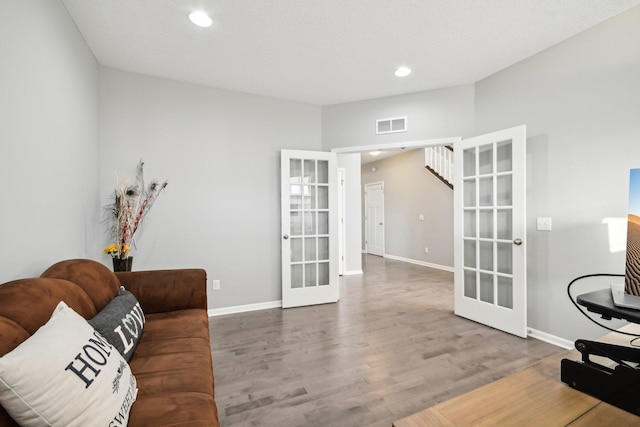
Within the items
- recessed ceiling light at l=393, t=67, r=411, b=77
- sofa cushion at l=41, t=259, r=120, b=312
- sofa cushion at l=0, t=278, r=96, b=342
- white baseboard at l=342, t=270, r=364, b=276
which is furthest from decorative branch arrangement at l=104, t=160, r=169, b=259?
white baseboard at l=342, t=270, r=364, b=276

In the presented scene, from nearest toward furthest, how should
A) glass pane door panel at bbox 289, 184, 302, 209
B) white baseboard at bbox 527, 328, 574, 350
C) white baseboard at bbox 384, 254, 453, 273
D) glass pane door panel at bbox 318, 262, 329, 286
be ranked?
white baseboard at bbox 527, 328, 574, 350 < glass pane door panel at bbox 289, 184, 302, 209 < glass pane door panel at bbox 318, 262, 329, 286 < white baseboard at bbox 384, 254, 453, 273

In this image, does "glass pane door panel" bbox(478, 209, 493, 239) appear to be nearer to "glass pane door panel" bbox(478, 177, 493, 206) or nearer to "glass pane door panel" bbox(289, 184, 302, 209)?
"glass pane door panel" bbox(478, 177, 493, 206)

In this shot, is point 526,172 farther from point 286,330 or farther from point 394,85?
point 286,330

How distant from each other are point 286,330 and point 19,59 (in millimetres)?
2837

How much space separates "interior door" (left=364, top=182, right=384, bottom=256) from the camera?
8328mm

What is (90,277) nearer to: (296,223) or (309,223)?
(296,223)

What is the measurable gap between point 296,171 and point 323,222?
0.80m

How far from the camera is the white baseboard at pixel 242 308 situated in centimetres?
358

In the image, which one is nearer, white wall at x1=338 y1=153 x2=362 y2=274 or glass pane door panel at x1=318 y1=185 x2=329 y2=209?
glass pane door panel at x1=318 y1=185 x2=329 y2=209

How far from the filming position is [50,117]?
1935mm

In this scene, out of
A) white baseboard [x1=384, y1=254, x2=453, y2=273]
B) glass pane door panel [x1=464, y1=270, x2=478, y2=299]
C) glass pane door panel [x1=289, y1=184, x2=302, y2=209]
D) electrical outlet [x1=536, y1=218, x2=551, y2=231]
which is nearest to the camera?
electrical outlet [x1=536, y1=218, x2=551, y2=231]

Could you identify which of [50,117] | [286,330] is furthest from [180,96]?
[286,330]

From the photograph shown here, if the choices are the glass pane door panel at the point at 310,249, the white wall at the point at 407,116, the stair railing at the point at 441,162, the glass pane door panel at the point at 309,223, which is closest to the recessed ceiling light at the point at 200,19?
the white wall at the point at 407,116

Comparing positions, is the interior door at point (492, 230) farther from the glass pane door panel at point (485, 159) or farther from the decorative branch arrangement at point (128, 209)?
the decorative branch arrangement at point (128, 209)
